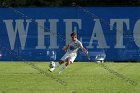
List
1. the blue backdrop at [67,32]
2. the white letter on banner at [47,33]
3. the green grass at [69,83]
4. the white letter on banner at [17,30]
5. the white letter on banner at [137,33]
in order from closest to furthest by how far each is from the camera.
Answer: the green grass at [69,83] → the white letter on banner at [137,33] → the blue backdrop at [67,32] → the white letter on banner at [47,33] → the white letter on banner at [17,30]

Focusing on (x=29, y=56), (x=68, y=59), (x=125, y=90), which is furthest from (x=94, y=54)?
(x=125, y=90)

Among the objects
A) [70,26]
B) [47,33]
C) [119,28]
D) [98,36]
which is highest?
[70,26]

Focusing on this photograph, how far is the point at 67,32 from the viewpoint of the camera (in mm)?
36062

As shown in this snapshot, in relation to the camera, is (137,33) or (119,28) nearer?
(137,33)

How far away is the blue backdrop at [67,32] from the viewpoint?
35.6 metres

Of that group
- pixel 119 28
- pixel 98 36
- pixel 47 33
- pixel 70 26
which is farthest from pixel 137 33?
pixel 47 33

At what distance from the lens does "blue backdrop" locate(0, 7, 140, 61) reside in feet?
117

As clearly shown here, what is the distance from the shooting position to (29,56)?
35.5m

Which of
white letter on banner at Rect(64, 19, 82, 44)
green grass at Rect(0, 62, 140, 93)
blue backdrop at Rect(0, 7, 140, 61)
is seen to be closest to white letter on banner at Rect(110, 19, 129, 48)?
blue backdrop at Rect(0, 7, 140, 61)

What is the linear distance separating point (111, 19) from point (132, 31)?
1.55 m

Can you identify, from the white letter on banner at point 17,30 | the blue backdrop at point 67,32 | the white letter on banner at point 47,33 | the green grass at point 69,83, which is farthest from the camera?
the white letter on banner at point 17,30

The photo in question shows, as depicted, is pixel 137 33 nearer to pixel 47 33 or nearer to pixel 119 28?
pixel 119 28

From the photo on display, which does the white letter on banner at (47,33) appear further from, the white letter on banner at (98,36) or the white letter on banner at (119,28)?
the white letter on banner at (119,28)

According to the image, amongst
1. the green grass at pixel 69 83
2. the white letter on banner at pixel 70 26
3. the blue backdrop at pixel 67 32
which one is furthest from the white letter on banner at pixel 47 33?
the green grass at pixel 69 83
